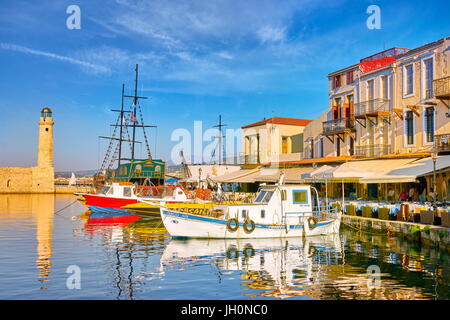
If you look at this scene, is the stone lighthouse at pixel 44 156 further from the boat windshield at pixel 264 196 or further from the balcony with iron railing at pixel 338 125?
the boat windshield at pixel 264 196

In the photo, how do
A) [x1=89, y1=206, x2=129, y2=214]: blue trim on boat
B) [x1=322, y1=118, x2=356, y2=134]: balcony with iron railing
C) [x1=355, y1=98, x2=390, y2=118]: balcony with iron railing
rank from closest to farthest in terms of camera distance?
[x1=355, y1=98, x2=390, y2=118]: balcony with iron railing
[x1=322, y1=118, x2=356, y2=134]: balcony with iron railing
[x1=89, y1=206, x2=129, y2=214]: blue trim on boat

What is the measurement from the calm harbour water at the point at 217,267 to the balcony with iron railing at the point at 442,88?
31.8ft

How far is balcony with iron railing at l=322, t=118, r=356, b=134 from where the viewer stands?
111 ft

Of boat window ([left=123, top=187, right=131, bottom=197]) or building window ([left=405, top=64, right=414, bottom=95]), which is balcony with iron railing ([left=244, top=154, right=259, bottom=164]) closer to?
boat window ([left=123, top=187, right=131, bottom=197])

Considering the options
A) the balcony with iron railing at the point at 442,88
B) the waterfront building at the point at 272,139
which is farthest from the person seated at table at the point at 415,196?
the waterfront building at the point at 272,139

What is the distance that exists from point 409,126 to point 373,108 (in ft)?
11.1

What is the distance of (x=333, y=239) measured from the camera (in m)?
22.5

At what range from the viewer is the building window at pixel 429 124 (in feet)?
86.8

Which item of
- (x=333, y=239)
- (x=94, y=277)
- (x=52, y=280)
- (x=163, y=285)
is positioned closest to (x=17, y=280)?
(x=52, y=280)

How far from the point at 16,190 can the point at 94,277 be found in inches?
3120

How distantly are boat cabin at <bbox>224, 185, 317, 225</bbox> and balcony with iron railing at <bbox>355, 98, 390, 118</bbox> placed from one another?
37.7ft

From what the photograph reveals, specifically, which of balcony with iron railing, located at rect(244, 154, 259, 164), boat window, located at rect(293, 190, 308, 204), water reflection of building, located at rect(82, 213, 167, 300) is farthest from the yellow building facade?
water reflection of building, located at rect(82, 213, 167, 300)

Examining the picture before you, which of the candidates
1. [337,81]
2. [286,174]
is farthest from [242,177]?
[337,81]
